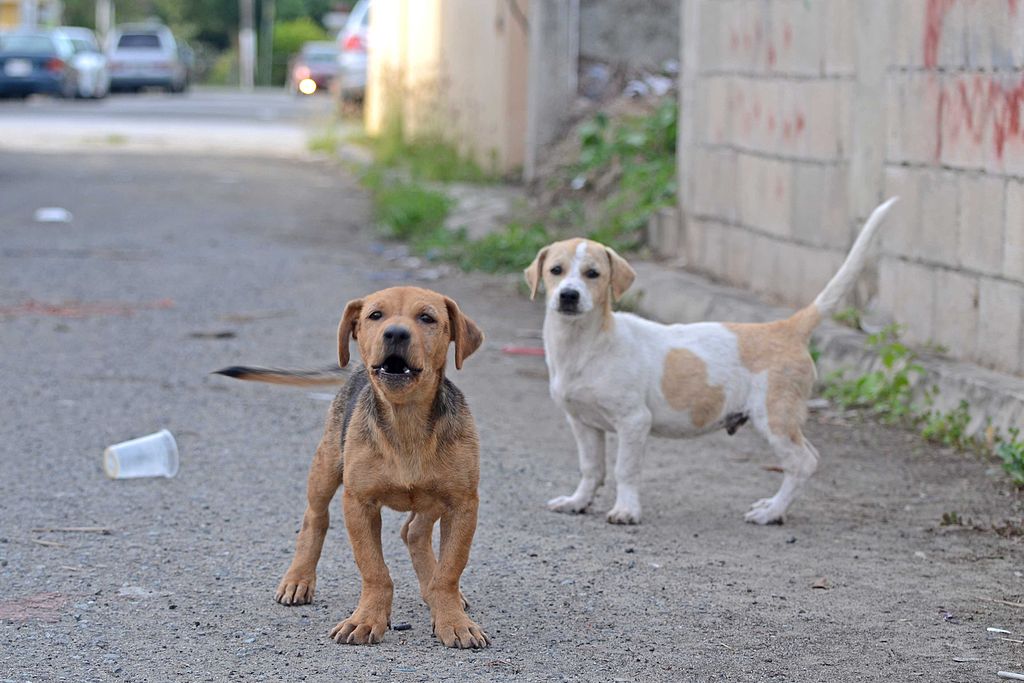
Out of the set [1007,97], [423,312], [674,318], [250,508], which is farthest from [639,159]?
[423,312]

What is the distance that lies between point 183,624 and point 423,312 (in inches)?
43.9

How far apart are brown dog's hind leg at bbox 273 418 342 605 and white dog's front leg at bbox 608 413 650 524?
53.3 inches

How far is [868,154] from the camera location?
7.71 meters

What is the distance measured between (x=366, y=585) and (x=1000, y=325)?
12.0ft

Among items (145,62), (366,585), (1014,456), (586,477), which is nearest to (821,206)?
(1014,456)

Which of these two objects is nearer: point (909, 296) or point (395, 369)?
point (395, 369)

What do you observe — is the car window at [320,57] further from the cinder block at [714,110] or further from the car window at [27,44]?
the cinder block at [714,110]

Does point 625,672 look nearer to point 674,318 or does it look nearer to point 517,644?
point 517,644

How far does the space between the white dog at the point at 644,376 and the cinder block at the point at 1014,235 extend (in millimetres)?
1142

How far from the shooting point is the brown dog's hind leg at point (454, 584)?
3.98 m

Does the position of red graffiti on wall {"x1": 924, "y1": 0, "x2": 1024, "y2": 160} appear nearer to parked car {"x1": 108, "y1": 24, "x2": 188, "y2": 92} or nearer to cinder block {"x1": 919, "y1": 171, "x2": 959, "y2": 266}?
cinder block {"x1": 919, "y1": 171, "x2": 959, "y2": 266}

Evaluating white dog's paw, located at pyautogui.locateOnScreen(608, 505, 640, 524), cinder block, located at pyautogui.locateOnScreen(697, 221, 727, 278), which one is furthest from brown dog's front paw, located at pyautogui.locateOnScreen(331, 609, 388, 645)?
Answer: cinder block, located at pyautogui.locateOnScreen(697, 221, 727, 278)

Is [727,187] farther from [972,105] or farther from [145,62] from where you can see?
[145,62]

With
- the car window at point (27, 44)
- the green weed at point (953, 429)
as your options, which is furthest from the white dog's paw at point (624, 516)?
the car window at point (27, 44)
